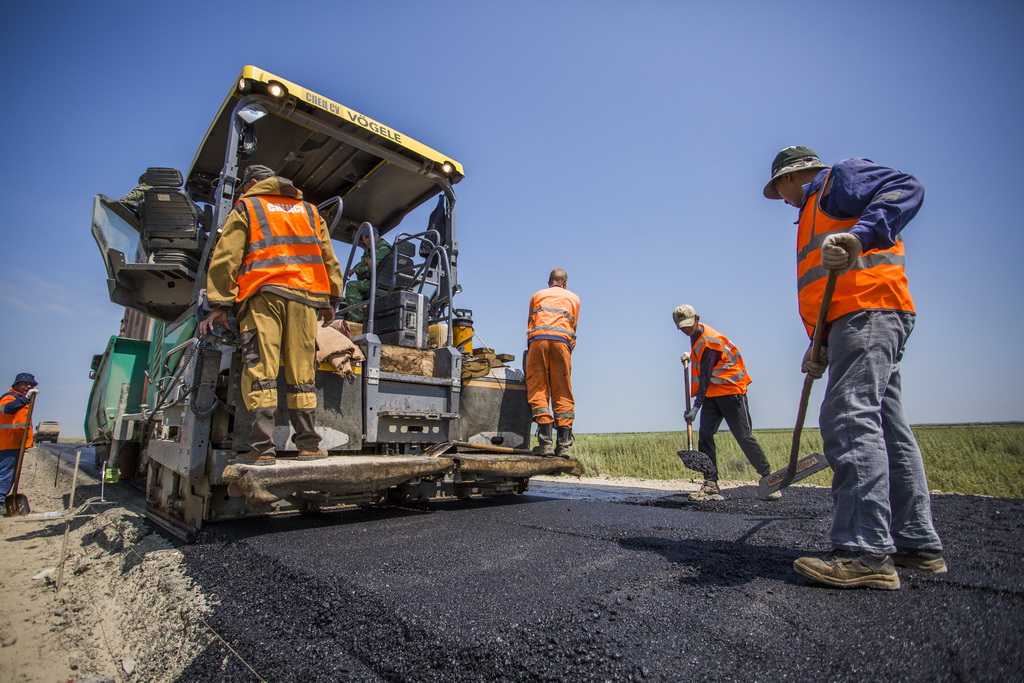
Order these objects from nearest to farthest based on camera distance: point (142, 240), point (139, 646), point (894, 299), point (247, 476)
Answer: point (894, 299) → point (139, 646) → point (247, 476) → point (142, 240)

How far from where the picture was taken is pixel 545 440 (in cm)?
406

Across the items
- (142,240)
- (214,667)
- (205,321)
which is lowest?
(214,667)

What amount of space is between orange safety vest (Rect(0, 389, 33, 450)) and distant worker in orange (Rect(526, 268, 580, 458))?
6.13 meters

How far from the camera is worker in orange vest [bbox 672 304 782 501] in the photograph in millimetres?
4629

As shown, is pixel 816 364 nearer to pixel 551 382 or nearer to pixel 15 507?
pixel 551 382

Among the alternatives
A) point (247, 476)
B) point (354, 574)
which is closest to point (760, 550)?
point (354, 574)

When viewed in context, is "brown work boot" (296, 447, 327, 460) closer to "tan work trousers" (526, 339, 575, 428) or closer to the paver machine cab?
the paver machine cab

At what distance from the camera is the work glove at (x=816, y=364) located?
2.08 meters

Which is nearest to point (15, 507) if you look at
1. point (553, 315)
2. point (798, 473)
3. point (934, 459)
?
point (553, 315)

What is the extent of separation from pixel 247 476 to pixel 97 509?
4.32 metres

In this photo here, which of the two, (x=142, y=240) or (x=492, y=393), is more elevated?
(x=142, y=240)

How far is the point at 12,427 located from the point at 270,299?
5.75m

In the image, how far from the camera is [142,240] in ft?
13.5

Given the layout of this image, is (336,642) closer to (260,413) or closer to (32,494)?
(260,413)
